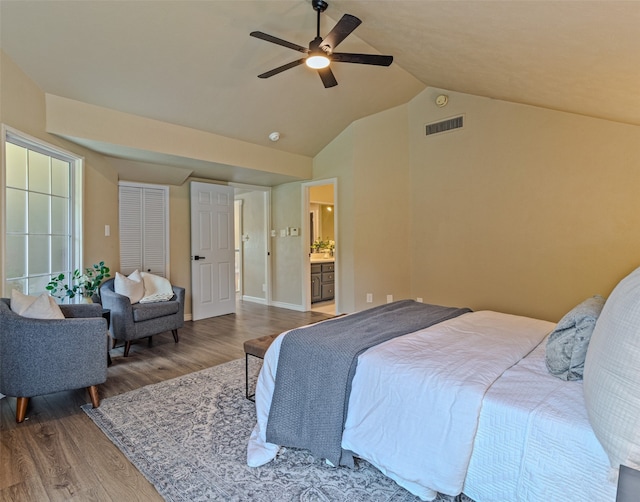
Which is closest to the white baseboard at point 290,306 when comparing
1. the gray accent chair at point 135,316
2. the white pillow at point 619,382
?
the gray accent chair at point 135,316

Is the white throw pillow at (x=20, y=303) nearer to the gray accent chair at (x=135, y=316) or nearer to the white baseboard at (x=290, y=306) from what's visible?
the gray accent chair at (x=135, y=316)

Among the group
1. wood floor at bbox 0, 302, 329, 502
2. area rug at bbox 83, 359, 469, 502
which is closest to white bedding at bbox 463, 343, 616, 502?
area rug at bbox 83, 359, 469, 502

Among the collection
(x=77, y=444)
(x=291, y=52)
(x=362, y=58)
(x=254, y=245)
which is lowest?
(x=77, y=444)

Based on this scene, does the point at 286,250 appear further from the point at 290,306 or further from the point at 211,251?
the point at 211,251

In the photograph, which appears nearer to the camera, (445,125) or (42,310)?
(42,310)

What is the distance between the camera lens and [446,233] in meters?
4.68

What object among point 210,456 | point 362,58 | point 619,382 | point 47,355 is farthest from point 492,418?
point 47,355

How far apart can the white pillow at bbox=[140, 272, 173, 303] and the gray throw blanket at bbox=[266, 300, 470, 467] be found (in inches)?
102

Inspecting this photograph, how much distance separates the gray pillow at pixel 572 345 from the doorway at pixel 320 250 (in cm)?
390

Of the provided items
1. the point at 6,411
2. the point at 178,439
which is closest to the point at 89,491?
the point at 178,439

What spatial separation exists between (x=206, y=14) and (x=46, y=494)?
131 inches

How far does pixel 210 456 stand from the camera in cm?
197

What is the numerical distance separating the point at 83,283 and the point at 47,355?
142 centimetres

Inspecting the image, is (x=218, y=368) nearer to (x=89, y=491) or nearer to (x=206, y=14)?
(x=89, y=491)
